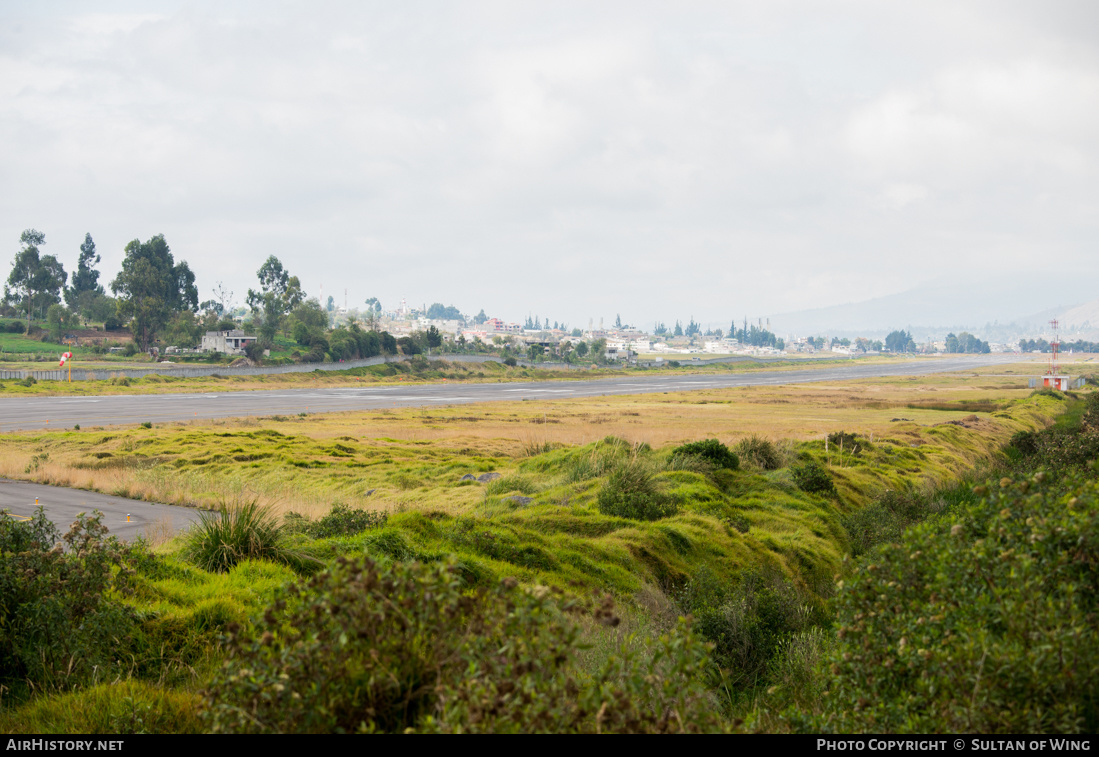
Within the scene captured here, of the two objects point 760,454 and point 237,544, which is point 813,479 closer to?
point 760,454

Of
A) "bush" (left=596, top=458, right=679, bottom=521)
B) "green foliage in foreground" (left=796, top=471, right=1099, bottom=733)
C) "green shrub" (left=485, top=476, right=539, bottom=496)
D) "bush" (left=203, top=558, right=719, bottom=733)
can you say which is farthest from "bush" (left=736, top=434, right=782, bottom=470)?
"bush" (left=203, top=558, right=719, bottom=733)

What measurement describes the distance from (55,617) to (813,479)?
22.2m

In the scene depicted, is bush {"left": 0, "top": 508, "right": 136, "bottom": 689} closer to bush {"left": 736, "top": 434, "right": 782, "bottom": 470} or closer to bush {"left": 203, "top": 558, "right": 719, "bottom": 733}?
bush {"left": 203, "top": 558, "right": 719, "bottom": 733}

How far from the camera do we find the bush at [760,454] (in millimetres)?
27734

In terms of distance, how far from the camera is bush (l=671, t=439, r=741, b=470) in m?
24.8

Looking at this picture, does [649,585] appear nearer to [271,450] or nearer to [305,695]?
[305,695]

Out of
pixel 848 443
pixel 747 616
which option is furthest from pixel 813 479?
pixel 747 616

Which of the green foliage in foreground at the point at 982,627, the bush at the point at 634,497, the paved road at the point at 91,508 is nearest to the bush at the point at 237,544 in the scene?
the paved road at the point at 91,508

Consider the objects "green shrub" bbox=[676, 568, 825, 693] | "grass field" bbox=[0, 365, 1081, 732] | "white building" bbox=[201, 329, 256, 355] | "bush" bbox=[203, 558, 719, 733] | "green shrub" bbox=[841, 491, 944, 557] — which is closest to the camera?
"bush" bbox=[203, 558, 719, 733]

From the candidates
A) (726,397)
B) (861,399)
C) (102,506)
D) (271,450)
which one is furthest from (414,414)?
(861,399)

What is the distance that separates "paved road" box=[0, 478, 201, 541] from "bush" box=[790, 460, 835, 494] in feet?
58.8

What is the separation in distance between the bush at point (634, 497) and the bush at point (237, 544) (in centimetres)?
836

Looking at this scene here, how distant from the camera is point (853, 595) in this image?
5246 millimetres

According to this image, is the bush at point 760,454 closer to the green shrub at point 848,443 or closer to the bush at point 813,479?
the bush at point 813,479
